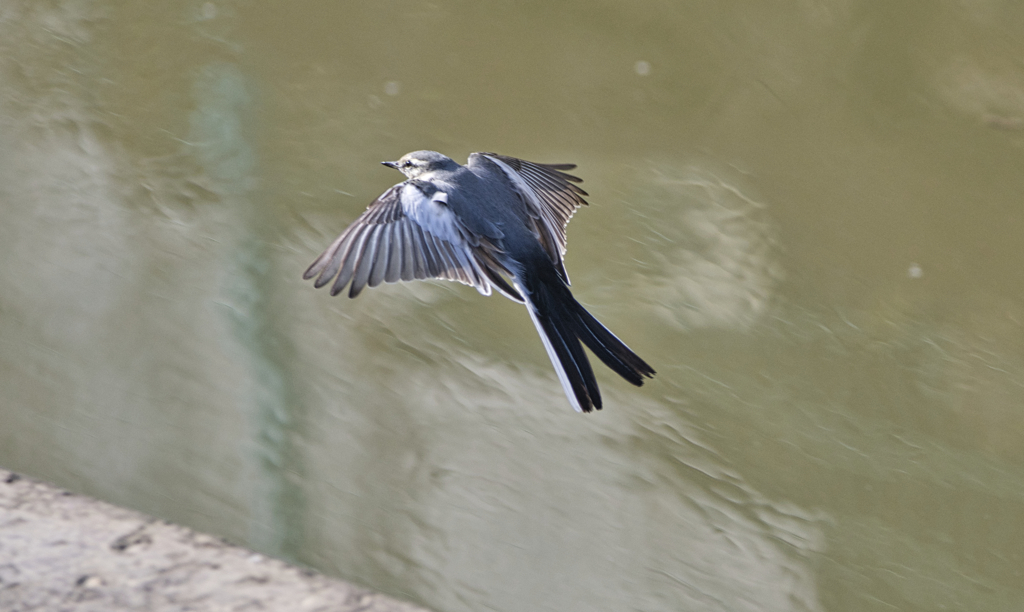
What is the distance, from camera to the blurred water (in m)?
1.26

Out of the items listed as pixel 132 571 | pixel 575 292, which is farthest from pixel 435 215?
pixel 132 571

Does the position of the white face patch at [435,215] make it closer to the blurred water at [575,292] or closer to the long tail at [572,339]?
the long tail at [572,339]

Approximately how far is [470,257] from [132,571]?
2.00ft

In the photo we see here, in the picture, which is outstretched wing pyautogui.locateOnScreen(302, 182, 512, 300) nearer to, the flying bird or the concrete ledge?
the flying bird

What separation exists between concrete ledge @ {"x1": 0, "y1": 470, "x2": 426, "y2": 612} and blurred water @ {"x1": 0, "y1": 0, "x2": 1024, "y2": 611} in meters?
0.33

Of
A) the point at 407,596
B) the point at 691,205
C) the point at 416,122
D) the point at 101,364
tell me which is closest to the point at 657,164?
the point at 691,205

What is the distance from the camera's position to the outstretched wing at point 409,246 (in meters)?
0.97

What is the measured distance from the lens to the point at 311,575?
3.69ft

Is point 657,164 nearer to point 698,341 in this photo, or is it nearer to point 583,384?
point 698,341

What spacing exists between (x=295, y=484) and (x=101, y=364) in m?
0.45

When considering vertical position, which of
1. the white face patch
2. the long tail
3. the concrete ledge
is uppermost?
the white face patch

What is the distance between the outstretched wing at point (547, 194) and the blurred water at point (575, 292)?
0.50 ft

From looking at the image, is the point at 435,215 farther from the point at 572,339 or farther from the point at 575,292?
the point at 575,292

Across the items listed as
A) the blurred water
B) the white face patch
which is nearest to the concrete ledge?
the blurred water
